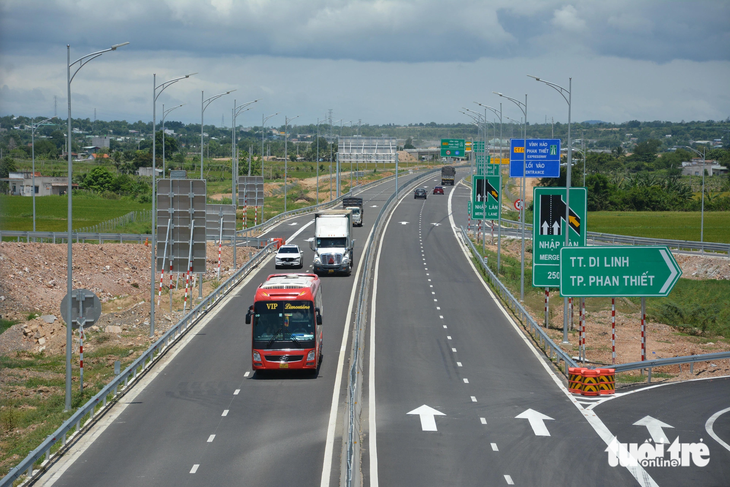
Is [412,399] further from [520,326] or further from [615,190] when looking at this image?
[615,190]

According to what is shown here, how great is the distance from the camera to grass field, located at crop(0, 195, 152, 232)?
76.4 meters

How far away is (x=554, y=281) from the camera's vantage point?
32.7 m

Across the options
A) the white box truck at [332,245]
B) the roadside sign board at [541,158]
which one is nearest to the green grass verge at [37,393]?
the white box truck at [332,245]

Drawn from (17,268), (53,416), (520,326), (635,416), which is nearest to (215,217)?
(17,268)

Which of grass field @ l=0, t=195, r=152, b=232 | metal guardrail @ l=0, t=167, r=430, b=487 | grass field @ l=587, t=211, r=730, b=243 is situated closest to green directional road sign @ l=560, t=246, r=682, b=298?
metal guardrail @ l=0, t=167, r=430, b=487

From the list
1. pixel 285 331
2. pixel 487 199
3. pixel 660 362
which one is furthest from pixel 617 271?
pixel 487 199

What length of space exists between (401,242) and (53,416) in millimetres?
44184

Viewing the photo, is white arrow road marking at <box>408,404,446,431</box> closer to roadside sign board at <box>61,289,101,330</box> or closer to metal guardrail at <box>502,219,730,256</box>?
roadside sign board at <box>61,289,101,330</box>

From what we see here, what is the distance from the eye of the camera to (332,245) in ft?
157

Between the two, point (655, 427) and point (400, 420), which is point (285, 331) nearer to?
point (400, 420)

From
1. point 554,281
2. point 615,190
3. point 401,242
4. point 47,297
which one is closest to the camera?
point 554,281

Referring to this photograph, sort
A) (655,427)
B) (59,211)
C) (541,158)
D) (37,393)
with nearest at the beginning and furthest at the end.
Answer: (655,427) → (37,393) → (541,158) → (59,211)

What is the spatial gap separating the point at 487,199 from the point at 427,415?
1249 inches

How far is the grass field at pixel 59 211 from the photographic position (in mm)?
76375
